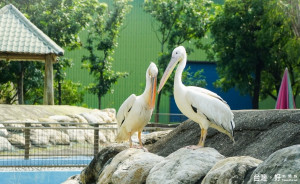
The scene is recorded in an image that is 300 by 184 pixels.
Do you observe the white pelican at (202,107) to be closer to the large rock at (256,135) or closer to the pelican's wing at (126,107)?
the large rock at (256,135)

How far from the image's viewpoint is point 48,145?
15.5 meters

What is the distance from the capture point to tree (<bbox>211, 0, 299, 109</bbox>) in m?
28.9

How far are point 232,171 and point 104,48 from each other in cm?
2543

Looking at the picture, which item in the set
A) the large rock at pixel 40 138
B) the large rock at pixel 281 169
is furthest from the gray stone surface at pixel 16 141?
the large rock at pixel 281 169

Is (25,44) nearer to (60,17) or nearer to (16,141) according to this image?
(16,141)

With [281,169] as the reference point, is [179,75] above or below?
above

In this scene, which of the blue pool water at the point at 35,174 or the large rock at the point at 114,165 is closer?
the large rock at the point at 114,165

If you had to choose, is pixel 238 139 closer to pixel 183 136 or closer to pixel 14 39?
pixel 183 136

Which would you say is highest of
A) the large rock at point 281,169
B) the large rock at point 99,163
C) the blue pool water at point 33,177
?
the large rock at point 281,169

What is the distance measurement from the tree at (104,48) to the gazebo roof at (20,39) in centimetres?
893

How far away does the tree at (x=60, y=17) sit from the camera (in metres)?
28.1

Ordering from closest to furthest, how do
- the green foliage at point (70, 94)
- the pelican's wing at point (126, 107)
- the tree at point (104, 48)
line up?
the pelican's wing at point (126, 107), the tree at point (104, 48), the green foliage at point (70, 94)

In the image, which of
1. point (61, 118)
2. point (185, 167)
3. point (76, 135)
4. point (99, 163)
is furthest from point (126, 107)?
point (61, 118)

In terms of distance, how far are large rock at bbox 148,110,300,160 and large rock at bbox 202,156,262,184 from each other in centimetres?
200
